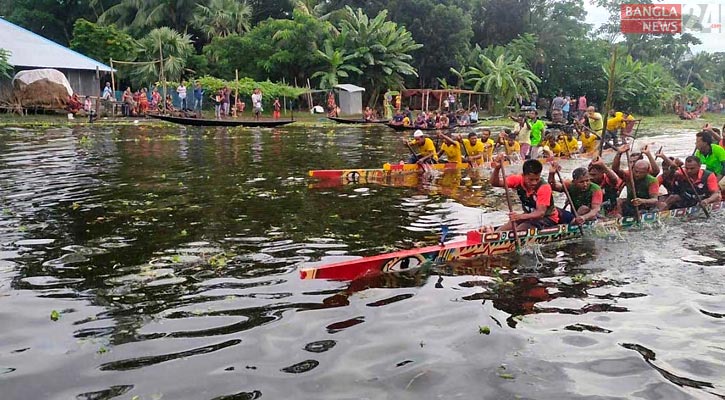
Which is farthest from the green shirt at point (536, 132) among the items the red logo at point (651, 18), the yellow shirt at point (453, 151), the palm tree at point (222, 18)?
the red logo at point (651, 18)

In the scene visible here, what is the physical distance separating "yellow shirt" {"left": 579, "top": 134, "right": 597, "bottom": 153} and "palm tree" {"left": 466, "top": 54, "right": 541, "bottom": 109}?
79.4 ft

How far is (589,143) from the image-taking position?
23.2 meters

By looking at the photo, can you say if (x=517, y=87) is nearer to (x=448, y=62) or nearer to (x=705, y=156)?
(x=448, y=62)

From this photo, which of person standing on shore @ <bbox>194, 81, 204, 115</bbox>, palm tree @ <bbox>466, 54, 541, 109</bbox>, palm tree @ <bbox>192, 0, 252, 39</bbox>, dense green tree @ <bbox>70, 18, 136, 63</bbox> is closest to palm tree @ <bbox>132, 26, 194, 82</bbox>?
dense green tree @ <bbox>70, 18, 136, 63</bbox>

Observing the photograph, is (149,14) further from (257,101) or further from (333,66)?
(333,66)

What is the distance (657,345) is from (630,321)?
→ 617 millimetres

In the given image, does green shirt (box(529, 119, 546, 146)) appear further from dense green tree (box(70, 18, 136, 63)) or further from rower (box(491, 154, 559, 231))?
dense green tree (box(70, 18, 136, 63))

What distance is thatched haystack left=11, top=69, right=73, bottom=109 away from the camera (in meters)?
34.9

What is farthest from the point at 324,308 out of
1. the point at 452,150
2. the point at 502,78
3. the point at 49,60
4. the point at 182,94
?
the point at 502,78

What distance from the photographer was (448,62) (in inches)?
1957

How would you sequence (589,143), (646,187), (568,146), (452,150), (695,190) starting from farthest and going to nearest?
1. (589,143)
2. (568,146)
3. (452,150)
4. (695,190)
5. (646,187)

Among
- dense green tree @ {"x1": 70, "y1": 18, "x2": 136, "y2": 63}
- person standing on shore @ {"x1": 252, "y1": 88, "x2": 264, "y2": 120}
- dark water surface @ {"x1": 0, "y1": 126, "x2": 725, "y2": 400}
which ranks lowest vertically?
dark water surface @ {"x1": 0, "y1": 126, "x2": 725, "y2": 400}

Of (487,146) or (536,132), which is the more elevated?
(536,132)

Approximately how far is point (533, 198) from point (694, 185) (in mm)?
4329
